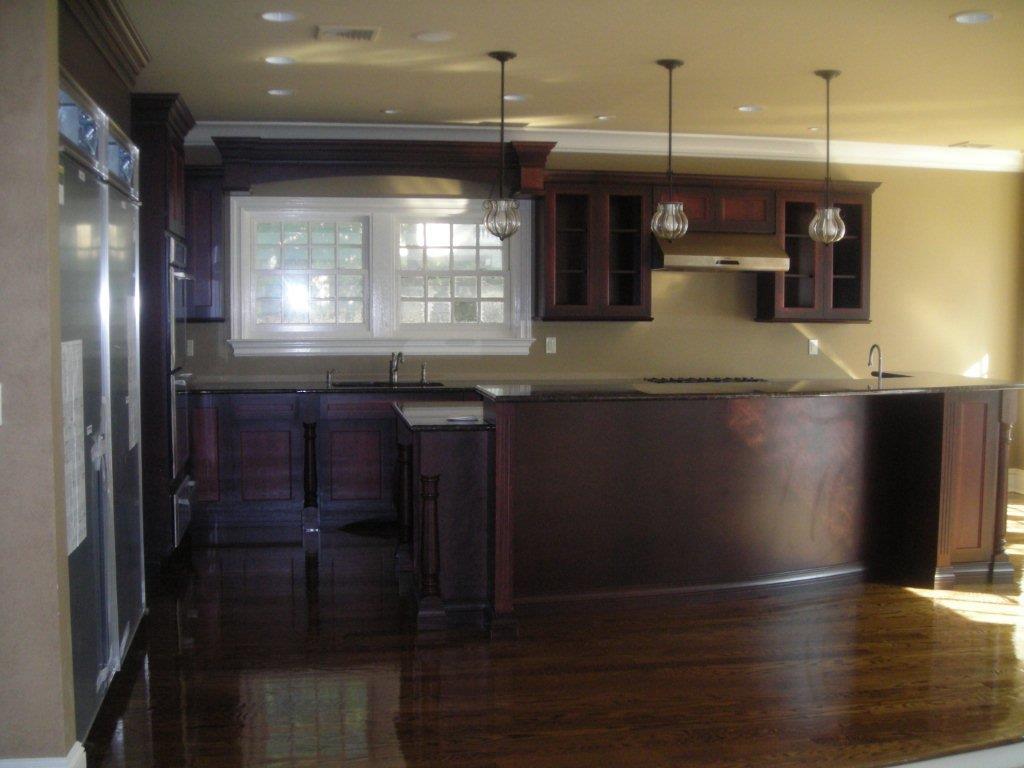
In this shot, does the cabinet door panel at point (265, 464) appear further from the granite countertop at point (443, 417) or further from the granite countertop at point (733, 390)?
the granite countertop at point (733, 390)

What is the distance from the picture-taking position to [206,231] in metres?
6.35

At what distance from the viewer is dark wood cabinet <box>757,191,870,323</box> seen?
22.5ft

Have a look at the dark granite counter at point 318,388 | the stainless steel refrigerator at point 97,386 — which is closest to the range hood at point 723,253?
the dark granite counter at point 318,388

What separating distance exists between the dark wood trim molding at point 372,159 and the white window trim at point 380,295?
0.92ft

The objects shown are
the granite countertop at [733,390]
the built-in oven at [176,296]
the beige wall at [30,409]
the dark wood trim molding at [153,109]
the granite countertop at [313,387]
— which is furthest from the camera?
the granite countertop at [313,387]

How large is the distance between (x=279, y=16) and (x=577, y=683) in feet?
9.60

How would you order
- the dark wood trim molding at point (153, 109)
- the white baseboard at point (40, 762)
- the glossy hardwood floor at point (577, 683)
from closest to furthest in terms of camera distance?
1. the white baseboard at point (40, 762)
2. the glossy hardwood floor at point (577, 683)
3. the dark wood trim molding at point (153, 109)

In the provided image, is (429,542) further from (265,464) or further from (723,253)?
(723,253)

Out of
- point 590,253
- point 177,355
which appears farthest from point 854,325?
point 177,355

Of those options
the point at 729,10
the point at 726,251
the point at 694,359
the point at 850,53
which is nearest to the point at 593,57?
the point at 729,10

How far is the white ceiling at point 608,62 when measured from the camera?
13.0 feet

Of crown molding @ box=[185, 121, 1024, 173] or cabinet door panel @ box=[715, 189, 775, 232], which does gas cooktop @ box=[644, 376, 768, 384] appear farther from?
crown molding @ box=[185, 121, 1024, 173]

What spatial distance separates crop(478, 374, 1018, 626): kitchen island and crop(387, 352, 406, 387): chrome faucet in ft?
6.64

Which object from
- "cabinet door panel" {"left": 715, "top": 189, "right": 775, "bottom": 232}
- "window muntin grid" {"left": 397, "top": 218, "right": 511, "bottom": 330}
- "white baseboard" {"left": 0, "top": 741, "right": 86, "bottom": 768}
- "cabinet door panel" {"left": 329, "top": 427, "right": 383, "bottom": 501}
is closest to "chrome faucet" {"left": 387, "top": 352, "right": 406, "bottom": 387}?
"window muntin grid" {"left": 397, "top": 218, "right": 511, "bottom": 330}
